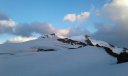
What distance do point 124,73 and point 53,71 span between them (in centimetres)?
1158

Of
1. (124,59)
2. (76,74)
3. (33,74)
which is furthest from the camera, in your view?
(33,74)

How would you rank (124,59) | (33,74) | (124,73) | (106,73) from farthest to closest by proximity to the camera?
(33,74), (124,59), (106,73), (124,73)

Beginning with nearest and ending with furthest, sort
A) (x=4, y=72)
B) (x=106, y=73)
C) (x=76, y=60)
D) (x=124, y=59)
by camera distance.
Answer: (x=106, y=73) → (x=124, y=59) → (x=4, y=72) → (x=76, y=60)

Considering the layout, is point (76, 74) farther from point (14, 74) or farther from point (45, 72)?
point (14, 74)

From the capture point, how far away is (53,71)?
30.5 meters

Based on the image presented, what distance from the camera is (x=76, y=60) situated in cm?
3691

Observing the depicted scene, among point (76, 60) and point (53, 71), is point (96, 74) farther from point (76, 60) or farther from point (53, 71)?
point (76, 60)

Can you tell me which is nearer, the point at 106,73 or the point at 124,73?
the point at 124,73

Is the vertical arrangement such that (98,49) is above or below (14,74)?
above

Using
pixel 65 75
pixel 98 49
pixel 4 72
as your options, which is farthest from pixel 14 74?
pixel 98 49

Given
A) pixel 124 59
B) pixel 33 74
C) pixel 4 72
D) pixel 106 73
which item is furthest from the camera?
pixel 4 72

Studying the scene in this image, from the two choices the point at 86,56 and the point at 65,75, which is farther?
the point at 86,56

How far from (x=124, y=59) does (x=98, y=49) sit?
695 inches

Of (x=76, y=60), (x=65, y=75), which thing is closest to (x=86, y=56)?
(x=76, y=60)
